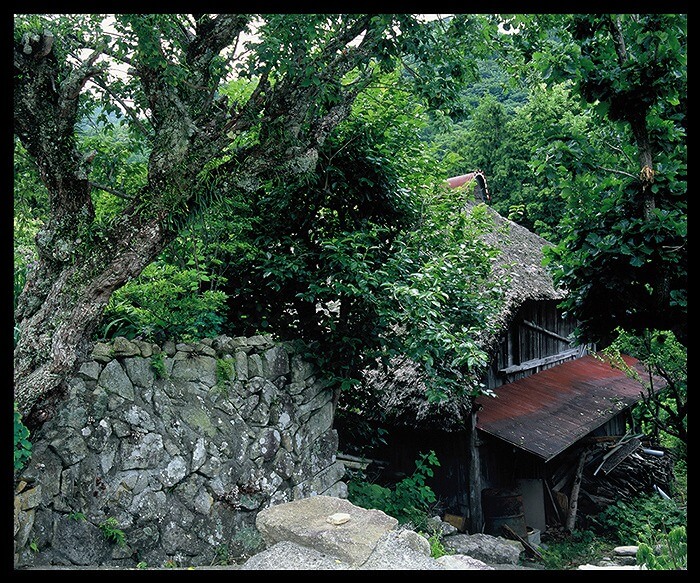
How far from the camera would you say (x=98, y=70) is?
496 centimetres

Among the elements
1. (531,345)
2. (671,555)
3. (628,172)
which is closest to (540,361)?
(531,345)

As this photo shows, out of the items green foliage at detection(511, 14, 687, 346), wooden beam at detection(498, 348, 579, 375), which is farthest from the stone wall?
wooden beam at detection(498, 348, 579, 375)

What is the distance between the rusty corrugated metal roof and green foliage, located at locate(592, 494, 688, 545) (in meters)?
1.75

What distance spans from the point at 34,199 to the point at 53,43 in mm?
2143

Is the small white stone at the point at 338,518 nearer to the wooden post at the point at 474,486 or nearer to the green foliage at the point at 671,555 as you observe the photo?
the green foliage at the point at 671,555

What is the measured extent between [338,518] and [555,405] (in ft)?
26.4

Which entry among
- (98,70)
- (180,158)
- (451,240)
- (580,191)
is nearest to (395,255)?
(451,240)

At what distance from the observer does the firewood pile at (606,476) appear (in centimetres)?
1140

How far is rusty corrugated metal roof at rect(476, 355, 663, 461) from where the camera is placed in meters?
9.34

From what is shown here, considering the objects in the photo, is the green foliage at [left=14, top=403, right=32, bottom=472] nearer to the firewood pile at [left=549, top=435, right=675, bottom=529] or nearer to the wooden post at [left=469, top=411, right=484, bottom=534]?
the wooden post at [left=469, top=411, right=484, bottom=534]

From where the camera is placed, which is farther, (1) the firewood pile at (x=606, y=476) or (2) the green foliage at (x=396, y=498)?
(1) the firewood pile at (x=606, y=476)

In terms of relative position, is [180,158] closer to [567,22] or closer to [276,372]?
[276,372]

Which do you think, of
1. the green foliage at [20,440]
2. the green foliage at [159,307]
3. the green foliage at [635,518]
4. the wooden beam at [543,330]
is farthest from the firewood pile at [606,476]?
the green foliage at [20,440]

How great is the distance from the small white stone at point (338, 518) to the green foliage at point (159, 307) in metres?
2.47
